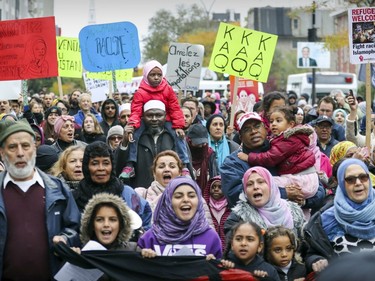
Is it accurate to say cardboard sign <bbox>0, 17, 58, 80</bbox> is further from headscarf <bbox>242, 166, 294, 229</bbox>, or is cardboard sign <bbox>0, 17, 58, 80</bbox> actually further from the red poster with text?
the red poster with text

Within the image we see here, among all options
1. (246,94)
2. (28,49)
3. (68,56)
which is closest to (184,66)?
(246,94)

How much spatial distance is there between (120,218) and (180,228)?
421mm

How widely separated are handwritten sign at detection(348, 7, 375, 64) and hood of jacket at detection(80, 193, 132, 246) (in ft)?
18.1

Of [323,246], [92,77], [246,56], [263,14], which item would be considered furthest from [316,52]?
[263,14]

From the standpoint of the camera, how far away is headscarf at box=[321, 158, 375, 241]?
6.30 meters

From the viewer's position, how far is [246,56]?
1373 cm

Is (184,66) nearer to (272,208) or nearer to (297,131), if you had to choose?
(297,131)

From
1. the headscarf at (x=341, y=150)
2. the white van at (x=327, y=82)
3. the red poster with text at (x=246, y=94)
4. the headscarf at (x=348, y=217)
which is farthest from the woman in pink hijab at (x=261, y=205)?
the white van at (x=327, y=82)

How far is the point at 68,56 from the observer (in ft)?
63.2

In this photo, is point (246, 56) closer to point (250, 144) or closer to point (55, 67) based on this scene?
point (55, 67)

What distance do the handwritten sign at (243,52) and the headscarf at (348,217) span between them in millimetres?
7174

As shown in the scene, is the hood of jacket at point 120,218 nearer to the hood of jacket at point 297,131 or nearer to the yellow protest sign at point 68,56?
the hood of jacket at point 297,131

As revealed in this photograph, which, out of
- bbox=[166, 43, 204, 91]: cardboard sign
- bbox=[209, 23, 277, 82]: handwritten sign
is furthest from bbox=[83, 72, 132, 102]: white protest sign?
bbox=[209, 23, 277, 82]: handwritten sign

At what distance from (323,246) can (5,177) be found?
2.00m
